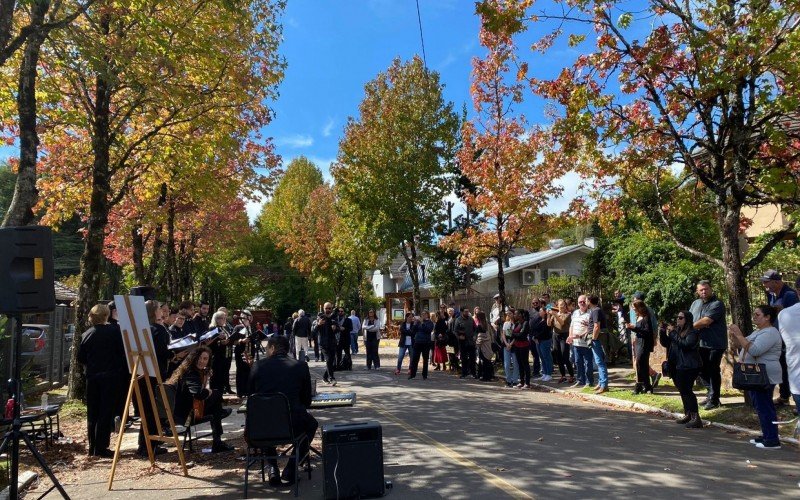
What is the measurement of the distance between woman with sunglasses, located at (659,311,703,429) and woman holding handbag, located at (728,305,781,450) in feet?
4.21

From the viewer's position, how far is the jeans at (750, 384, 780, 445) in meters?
7.52

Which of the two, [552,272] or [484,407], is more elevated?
[552,272]

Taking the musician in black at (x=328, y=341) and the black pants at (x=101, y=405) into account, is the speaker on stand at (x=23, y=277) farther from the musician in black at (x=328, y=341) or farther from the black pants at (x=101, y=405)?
the musician in black at (x=328, y=341)

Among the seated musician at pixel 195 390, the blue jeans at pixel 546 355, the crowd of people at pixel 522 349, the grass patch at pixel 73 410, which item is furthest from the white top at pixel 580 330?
the grass patch at pixel 73 410

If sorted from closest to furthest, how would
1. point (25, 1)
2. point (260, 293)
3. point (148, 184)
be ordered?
point (25, 1) → point (148, 184) → point (260, 293)

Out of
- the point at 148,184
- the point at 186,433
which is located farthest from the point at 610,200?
the point at 148,184

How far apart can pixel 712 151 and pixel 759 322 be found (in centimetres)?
396

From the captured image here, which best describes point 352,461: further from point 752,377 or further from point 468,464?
point 752,377

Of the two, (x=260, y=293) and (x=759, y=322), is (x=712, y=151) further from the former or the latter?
(x=260, y=293)

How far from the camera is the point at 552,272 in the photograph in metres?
36.7

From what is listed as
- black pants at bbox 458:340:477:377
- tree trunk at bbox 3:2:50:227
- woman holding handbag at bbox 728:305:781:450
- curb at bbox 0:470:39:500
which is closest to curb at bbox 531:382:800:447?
woman holding handbag at bbox 728:305:781:450

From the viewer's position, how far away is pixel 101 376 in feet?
26.8

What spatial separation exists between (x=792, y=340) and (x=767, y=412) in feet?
4.56

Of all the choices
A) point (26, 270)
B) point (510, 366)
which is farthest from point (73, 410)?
point (510, 366)
